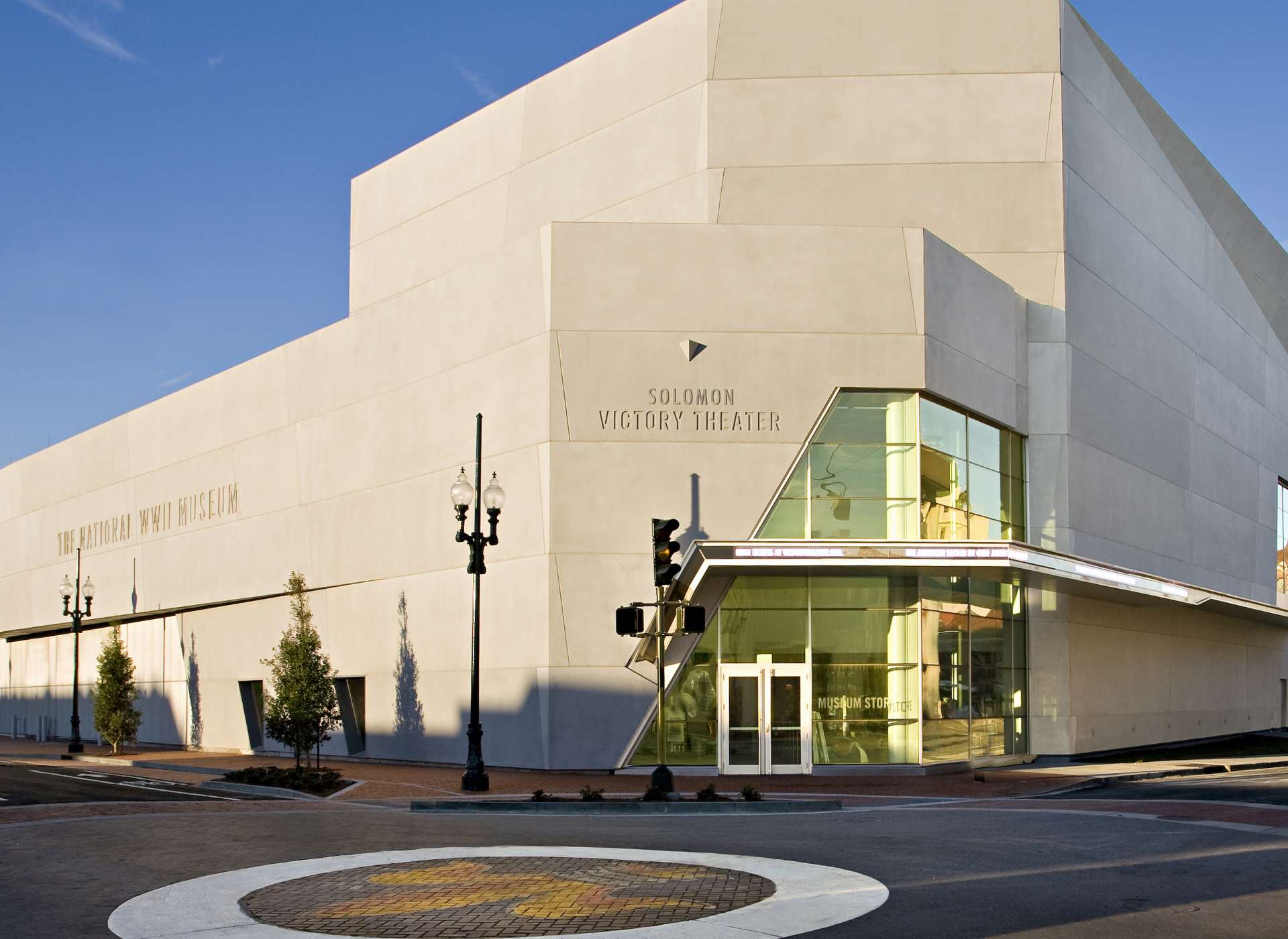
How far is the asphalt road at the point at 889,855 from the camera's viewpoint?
34.3 feet

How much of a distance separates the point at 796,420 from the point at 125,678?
80.7 ft

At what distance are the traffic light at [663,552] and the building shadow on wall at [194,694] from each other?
1102 inches

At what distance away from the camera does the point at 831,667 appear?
1131 inches

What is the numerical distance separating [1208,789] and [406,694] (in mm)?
19012

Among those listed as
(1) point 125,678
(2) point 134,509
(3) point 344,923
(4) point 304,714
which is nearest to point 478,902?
Answer: (3) point 344,923

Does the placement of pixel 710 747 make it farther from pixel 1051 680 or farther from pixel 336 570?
pixel 336 570

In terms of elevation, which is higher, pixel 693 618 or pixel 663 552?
pixel 663 552

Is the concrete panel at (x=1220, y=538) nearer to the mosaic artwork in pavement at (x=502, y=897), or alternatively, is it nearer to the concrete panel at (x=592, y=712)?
the concrete panel at (x=592, y=712)

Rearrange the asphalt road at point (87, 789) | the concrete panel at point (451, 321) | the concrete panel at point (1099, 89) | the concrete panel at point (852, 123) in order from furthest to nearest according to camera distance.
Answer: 1. the concrete panel at point (1099, 89)
2. the concrete panel at point (852, 123)
3. the concrete panel at point (451, 321)
4. the asphalt road at point (87, 789)

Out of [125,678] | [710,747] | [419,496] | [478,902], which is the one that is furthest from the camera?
[125,678]

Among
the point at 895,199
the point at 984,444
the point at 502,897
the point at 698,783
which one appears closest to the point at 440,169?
the point at 895,199

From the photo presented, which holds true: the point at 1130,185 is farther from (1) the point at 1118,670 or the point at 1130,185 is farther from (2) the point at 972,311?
(1) the point at 1118,670

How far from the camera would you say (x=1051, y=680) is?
110 feet

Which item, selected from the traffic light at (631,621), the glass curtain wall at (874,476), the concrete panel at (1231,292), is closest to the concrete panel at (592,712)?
the glass curtain wall at (874,476)
